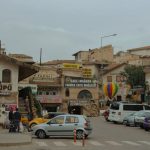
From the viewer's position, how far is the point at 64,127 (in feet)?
100

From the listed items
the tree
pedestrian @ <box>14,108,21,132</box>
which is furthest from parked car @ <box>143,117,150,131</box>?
the tree

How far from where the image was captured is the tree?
93031mm

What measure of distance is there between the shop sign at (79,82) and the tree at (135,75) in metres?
9.94

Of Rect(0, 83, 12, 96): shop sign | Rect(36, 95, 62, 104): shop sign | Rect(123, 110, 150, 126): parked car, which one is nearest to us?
Rect(0, 83, 12, 96): shop sign

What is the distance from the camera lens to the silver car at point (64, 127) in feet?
99.7

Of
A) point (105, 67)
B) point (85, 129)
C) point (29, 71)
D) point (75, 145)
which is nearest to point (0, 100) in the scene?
point (29, 71)

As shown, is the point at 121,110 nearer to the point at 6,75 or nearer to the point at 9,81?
the point at 9,81

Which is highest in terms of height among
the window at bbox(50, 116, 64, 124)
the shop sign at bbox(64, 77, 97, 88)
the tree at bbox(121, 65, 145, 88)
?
the tree at bbox(121, 65, 145, 88)

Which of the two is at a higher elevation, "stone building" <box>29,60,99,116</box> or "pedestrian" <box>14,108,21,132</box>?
"stone building" <box>29,60,99,116</box>

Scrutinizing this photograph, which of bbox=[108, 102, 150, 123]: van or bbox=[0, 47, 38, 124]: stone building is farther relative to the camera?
bbox=[108, 102, 150, 123]: van

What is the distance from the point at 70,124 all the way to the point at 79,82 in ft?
186

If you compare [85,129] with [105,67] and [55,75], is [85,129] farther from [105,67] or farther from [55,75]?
[105,67]

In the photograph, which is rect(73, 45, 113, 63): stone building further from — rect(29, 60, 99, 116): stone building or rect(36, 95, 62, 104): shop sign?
rect(36, 95, 62, 104): shop sign

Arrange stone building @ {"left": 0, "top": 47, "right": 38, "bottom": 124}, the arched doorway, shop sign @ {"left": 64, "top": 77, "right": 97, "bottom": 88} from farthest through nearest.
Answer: the arched doorway → shop sign @ {"left": 64, "top": 77, "right": 97, "bottom": 88} → stone building @ {"left": 0, "top": 47, "right": 38, "bottom": 124}
